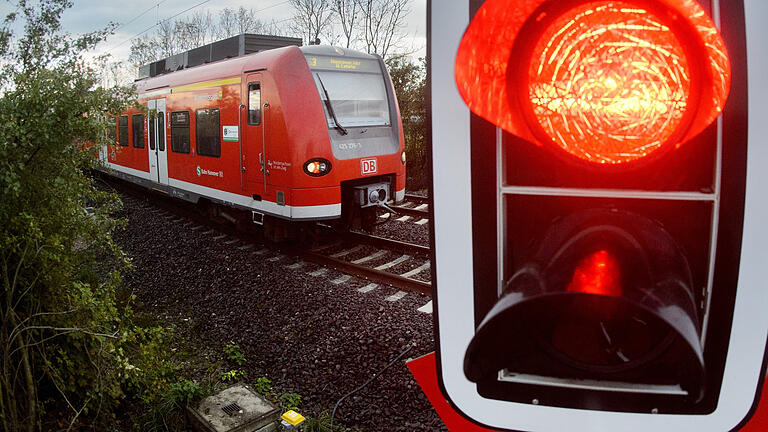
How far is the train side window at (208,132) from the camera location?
9.61 m

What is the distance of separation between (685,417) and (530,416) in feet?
0.90

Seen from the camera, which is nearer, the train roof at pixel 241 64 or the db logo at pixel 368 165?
the train roof at pixel 241 64

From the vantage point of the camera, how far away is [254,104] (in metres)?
8.62

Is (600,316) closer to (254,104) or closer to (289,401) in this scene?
(289,401)

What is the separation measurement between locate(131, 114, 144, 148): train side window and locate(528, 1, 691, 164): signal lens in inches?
529

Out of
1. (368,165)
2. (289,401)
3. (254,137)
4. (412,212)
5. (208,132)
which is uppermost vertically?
(208,132)

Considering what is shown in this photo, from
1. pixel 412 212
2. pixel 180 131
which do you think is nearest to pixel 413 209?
pixel 412 212

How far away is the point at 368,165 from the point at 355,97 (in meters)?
1.08

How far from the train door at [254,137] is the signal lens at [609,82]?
7743 millimetres

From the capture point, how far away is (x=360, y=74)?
29.3 feet

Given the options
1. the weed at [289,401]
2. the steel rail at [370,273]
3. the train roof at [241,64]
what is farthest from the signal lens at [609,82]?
the train roof at [241,64]

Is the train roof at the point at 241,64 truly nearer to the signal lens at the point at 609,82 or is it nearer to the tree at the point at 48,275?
the tree at the point at 48,275

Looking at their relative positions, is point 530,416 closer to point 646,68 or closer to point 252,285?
point 646,68

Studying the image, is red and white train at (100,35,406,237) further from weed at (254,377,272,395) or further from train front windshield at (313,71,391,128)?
weed at (254,377,272,395)
